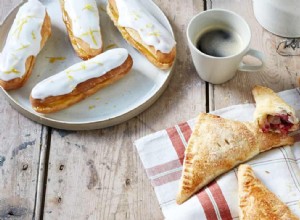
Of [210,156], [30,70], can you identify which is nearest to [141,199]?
[210,156]

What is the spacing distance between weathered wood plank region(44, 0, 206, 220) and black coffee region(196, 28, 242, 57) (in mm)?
73

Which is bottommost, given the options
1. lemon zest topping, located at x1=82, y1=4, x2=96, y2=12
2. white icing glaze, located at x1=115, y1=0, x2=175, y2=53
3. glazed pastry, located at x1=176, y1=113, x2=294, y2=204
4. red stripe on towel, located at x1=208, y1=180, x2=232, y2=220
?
red stripe on towel, located at x1=208, y1=180, x2=232, y2=220

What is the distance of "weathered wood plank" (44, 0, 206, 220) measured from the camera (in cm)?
110

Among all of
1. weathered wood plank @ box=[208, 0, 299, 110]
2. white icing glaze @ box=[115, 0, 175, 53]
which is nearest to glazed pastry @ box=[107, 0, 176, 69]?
white icing glaze @ box=[115, 0, 175, 53]

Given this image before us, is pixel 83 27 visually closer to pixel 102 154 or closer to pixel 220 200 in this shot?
pixel 102 154

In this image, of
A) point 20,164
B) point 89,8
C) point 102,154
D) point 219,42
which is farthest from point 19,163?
point 219,42

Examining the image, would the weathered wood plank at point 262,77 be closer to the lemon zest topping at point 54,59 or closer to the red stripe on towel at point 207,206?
the red stripe on towel at point 207,206

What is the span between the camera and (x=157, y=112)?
124cm

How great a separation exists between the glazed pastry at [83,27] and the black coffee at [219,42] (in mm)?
225

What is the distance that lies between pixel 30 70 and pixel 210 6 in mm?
466

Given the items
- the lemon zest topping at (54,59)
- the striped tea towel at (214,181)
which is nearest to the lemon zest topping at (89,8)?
the lemon zest topping at (54,59)

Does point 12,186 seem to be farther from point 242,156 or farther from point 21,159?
point 242,156

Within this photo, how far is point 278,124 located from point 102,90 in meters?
0.38

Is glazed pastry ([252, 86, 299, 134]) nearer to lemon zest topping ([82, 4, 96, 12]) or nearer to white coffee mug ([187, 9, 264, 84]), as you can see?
white coffee mug ([187, 9, 264, 84])
